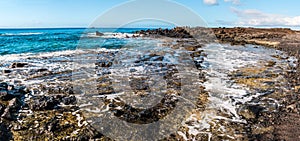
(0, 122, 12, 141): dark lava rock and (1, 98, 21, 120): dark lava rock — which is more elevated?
(1, 98, 21, 120): dark lava rock

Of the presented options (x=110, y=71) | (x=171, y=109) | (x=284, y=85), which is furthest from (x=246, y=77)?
(x=110, y=71)

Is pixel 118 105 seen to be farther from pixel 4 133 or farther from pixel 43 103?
pixel 4 133

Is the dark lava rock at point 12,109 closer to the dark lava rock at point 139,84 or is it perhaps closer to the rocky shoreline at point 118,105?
the rocky shoreline at point 118,105

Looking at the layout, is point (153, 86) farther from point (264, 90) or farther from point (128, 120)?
point (264, 90)

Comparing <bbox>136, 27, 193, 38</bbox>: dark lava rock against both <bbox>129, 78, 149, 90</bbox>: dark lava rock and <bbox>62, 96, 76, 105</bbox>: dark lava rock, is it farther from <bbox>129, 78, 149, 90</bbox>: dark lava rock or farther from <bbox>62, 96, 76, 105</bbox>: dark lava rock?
<bbox>62, 96, 76, 105</bbox>: dark lava rock

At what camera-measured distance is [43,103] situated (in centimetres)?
830

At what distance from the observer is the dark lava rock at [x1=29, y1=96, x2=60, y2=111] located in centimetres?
807

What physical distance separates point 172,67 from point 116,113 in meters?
7.91

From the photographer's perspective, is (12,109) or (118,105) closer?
(12,109)

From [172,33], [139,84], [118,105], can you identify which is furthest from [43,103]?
[172,33]

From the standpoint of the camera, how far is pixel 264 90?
10508 millimetres

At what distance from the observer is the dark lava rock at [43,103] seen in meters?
8.07

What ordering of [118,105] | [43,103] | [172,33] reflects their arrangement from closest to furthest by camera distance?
[43,103], [118,105], [172,33]

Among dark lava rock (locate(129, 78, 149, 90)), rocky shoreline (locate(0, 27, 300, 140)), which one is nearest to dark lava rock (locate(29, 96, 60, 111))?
rocky shoreline (locate(0, 27, 300, 140))
